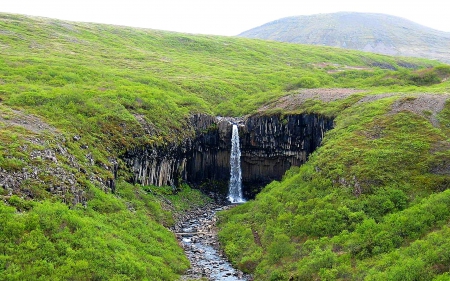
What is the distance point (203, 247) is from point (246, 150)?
67.6ft

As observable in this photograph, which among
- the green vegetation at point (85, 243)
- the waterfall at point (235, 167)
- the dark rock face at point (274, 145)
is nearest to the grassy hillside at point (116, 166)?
the green vegetation at point (85, 243)

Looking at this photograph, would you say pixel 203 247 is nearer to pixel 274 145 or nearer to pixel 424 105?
pixel 274 145

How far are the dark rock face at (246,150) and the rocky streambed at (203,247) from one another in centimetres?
634

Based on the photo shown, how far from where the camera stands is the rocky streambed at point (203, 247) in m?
29.1

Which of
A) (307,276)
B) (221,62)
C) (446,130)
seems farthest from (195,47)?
(307,276)

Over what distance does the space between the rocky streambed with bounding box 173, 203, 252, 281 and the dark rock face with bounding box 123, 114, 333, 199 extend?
6341 mm

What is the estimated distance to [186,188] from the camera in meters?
48.6

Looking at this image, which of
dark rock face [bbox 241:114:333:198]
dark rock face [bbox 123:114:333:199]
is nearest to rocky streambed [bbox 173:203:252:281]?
dark rock face [bbox 123:114:333:199]

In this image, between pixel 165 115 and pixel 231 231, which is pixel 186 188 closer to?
pixel 165 115

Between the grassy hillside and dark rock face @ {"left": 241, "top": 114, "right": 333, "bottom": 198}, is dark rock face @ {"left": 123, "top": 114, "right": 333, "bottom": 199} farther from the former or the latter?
the grassy hillside

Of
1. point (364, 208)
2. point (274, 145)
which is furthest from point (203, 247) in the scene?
point (274, 145)

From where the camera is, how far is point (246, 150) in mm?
53219

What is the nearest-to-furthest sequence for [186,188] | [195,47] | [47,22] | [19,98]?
[19,98], [186,188], [47,22], [195,47]

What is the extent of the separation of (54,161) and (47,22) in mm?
83933
